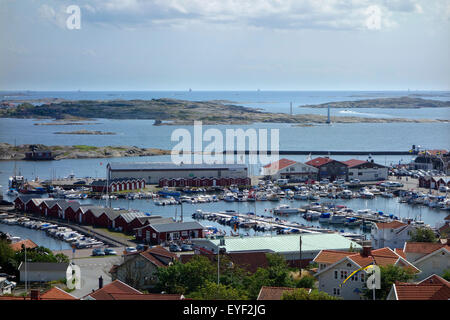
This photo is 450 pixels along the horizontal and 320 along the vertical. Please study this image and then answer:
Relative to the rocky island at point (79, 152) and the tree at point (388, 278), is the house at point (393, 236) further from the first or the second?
the rocky island at point (79, 152)

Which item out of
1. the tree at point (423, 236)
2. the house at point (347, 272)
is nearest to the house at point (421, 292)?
the house at point (347, 272)

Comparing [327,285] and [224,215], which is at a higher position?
[327,285]

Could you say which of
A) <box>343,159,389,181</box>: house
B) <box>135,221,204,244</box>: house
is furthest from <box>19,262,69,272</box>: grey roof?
<box>343,159,389,181</box>: house

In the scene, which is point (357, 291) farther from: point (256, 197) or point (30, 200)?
point (256, 197)

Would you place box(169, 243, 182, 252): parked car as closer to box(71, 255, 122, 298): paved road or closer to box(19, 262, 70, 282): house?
box(71, 255, 122, 298): paved road

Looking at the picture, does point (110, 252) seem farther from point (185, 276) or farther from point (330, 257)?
point (330, 257)
